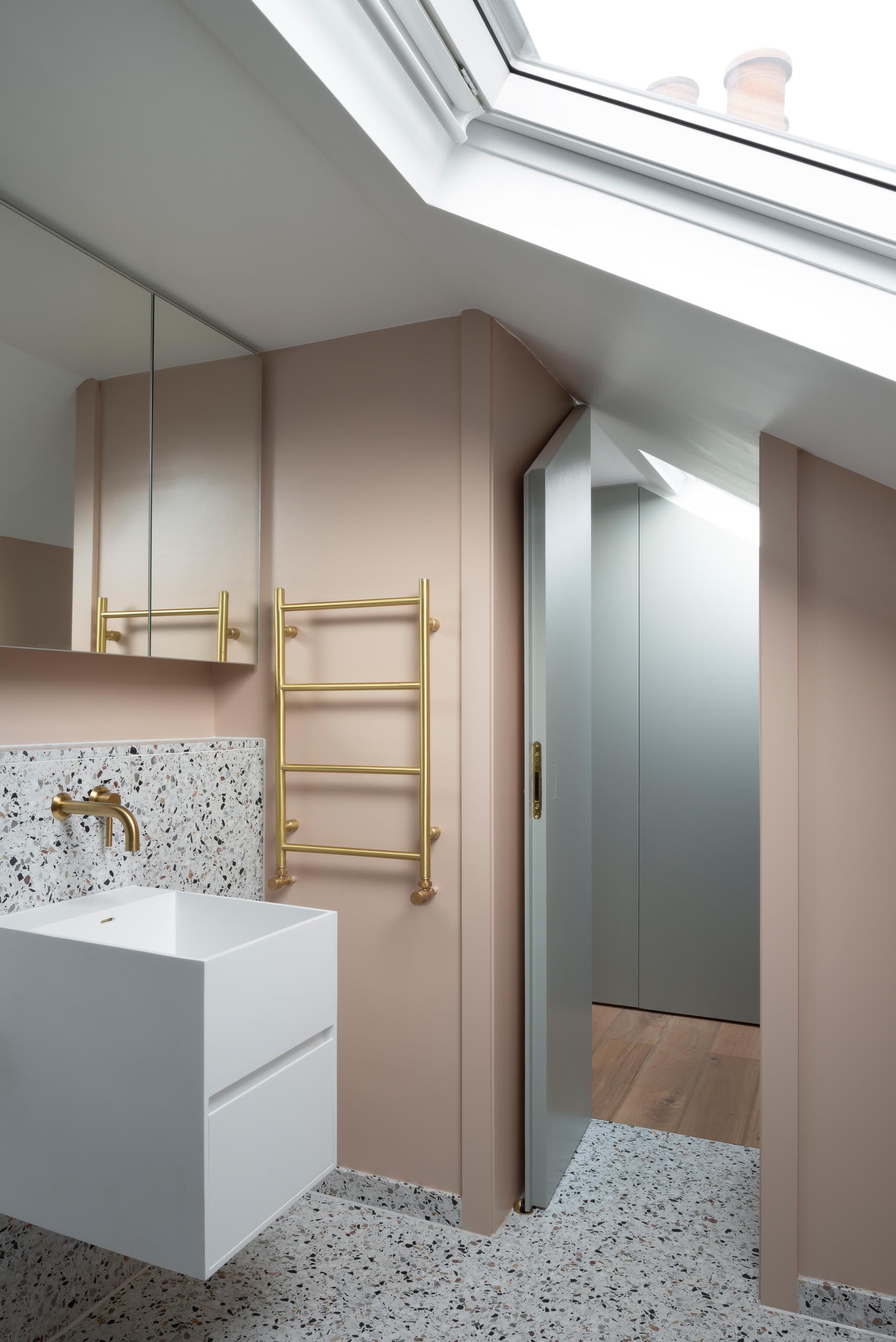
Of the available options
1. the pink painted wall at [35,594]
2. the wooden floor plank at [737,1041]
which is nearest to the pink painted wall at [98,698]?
the pink painted wall at [35,594]

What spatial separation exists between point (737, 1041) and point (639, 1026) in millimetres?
390

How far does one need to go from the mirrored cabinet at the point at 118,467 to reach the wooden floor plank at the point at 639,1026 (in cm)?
227

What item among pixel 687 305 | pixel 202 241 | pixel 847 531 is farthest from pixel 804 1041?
pixel 202 241

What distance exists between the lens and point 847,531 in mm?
1947

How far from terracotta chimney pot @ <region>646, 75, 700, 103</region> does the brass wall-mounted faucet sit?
155 centimetres

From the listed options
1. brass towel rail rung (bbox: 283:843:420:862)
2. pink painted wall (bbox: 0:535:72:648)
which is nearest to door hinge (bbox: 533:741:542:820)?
brass towel rail rung (bbox: 283:843:420:862)

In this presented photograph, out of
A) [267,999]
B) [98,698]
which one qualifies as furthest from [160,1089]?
[98,698]

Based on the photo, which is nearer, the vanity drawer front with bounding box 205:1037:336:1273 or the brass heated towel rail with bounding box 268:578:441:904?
the vanity drawer front with bounding box 205:1037:336:1273

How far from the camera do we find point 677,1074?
3193 millimetres

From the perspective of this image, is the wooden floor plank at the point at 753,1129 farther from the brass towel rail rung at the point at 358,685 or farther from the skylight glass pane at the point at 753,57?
the skylight glass pane at the point at 753,57

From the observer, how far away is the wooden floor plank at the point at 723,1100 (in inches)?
110

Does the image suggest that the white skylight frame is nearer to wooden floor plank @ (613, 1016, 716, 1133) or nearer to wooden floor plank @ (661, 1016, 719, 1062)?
wooden floor plank @ (613, 1016, 716, 1133)

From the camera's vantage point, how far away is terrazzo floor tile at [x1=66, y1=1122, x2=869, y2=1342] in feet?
6.10

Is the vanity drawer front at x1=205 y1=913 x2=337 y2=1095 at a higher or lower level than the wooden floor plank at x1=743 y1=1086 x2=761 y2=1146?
higher
